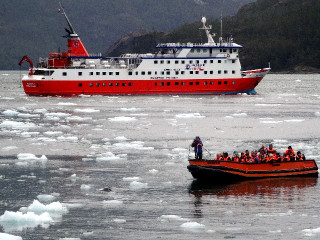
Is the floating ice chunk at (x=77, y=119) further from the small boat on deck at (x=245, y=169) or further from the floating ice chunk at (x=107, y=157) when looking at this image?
the small boat on deck at (x=245, y=169)

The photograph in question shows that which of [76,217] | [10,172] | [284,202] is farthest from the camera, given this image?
[10,172]

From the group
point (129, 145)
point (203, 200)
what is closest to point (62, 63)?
point (129, 145)

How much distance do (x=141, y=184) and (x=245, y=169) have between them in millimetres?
5113

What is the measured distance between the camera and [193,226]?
24891 millimetres

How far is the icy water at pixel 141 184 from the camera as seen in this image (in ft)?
81.7

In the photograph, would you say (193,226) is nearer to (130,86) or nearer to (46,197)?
(46,197)

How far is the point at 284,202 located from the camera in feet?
94.1

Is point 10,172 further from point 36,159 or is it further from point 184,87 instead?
point 184,87

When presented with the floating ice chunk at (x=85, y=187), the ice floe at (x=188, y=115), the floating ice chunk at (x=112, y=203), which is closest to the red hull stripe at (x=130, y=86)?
the ice floe at (x=188, y=115)

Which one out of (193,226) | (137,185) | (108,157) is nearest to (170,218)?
(193,226)

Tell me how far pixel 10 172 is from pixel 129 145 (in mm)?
11209

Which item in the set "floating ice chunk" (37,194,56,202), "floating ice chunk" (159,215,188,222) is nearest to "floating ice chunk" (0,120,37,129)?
"floating ice chunk" (37,194,56,202)

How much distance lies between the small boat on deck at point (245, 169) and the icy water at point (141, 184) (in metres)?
0.43

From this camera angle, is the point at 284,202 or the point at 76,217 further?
the point at 284,202
